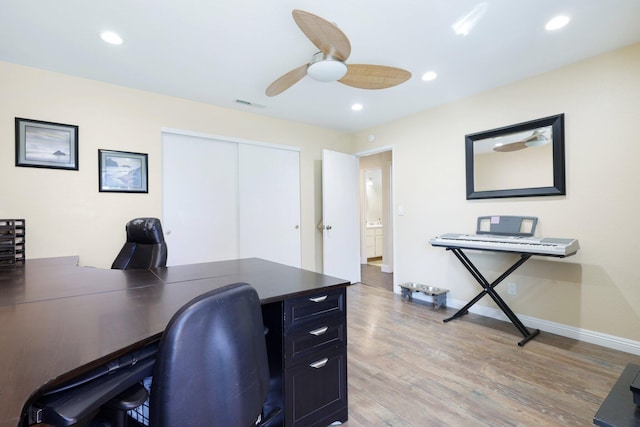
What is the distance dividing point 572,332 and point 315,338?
8.63 ft

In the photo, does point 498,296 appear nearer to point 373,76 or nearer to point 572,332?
point 572,332

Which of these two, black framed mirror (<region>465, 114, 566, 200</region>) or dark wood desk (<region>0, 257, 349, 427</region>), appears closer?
dark wood desk (<region>0, 257, 349, 427</region>)

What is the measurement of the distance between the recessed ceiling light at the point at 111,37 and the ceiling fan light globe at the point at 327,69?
146 cm

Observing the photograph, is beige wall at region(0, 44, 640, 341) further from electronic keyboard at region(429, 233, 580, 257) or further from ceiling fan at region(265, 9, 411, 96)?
ceiling fan at region(265, 9, 411, 96)

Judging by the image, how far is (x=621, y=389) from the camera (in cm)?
103

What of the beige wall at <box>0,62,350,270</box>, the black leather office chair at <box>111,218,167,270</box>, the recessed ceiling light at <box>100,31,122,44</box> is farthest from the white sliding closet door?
the recessed ceiling light at <box>100,31,122,44</box>

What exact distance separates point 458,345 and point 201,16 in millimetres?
3257

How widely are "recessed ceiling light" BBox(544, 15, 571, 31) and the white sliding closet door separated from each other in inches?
129

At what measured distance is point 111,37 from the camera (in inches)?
85.2

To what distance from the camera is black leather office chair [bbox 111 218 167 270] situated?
2.16 metres

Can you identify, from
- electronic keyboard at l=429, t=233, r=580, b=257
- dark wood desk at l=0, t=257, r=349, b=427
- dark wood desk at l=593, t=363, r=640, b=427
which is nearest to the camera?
dark wood desk at l=0, t=257, r=349, b=427

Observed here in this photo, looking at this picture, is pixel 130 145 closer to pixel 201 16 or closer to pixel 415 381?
pixel 201 16

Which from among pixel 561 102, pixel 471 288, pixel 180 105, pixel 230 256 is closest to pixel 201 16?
pixel 180 105

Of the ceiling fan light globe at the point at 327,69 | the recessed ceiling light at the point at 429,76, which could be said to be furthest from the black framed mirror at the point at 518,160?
the ceiling fan light globe at the point at 327,69
